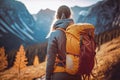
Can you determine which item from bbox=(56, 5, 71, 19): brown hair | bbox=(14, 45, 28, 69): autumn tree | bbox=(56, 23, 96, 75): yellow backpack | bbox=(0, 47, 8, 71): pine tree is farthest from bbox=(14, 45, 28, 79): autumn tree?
bbox=(56, 23, 96, 75): yellow backpack

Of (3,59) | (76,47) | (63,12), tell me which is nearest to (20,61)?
(3,59)

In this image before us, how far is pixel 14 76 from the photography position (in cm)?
2547

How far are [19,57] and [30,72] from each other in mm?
1398

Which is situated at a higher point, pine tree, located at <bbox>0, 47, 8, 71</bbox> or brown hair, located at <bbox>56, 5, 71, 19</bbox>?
brown hair, located at <bbox>56, 5, 71, 19</bbox>

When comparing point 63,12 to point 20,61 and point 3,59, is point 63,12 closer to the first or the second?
point 3,59

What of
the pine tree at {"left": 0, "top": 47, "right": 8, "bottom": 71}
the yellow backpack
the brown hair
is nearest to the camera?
the yellow backpack

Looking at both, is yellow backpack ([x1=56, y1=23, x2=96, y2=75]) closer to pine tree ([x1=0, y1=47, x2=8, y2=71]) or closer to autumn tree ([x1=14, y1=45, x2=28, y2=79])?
pine tree ([x1=0, y1=47, x2=8, y2=71])

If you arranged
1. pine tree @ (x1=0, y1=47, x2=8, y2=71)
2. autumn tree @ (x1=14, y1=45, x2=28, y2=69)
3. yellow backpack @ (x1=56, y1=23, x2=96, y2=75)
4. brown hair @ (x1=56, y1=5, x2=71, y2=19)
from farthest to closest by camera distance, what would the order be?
autumn tree @ (x1=14, y1=45, x2=28, y2=69) < pine tree @ (x1=0, y1=47, x2=8, y2=71) < brown hair @ (x1=56, y1=5, x2=71, y2=19) < yellow backpack @ (x1=56, y1=23, x2=96, y2=75)

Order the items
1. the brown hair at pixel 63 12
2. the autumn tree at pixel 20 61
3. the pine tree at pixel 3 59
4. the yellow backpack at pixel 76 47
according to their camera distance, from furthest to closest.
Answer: the autumn tree at pixel 20 61 < the pine tree at pixel 3 59 < the brown hair at pixel 63 12 < the yellow backpack at pixel 76 47

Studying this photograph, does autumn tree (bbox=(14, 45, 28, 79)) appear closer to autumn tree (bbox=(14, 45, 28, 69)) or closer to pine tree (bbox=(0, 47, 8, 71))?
autumn tree (bbox=(14, 45, 28, 69))

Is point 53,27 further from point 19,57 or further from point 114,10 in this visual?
point 19,57

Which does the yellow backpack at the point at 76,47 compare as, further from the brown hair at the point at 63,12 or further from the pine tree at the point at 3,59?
the pine tree at the point at 3,59

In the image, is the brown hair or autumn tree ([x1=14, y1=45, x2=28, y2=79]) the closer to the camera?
the brown hair

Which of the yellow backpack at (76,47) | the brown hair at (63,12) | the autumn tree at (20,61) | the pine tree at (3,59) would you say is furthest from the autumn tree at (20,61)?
the yellow backpack at (76,47)
